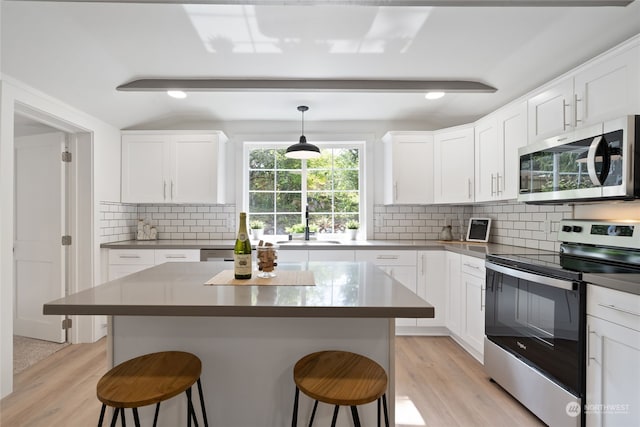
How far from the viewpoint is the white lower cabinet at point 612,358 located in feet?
4.69

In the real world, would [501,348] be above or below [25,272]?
below

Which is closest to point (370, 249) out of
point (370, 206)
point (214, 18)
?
point (370, 206)

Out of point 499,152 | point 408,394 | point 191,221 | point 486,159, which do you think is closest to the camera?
point 408,394

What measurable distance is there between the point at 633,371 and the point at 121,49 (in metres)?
3.53

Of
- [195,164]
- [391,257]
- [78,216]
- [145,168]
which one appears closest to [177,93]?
[195,164]

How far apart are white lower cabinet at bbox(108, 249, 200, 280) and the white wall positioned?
0.46ft

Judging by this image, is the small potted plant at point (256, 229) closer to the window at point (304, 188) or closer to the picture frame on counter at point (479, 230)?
the window at point (304, 188)

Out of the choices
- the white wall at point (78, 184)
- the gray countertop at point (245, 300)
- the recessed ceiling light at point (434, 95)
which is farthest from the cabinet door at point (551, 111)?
the white wall at point (78, 184)

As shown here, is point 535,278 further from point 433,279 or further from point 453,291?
point 433,279

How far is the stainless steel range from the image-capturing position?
1.68m

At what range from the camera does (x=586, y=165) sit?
73.6 inches

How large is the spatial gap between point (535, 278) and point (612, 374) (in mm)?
551

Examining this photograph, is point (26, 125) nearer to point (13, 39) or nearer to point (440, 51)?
point (13, 39)

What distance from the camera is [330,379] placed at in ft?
3.88
